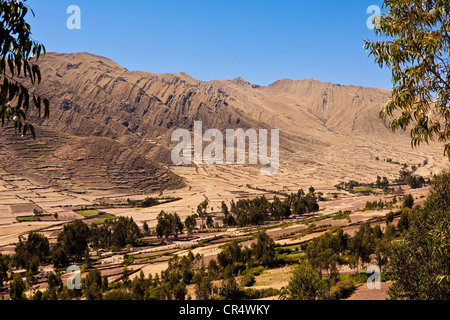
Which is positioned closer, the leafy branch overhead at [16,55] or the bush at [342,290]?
the leafy branch overhead at [16,55]

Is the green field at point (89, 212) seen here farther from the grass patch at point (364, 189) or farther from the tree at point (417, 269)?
the grass patch at point (364, 189)

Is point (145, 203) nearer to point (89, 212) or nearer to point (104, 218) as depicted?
point (89, 212)

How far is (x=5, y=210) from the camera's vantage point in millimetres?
110562

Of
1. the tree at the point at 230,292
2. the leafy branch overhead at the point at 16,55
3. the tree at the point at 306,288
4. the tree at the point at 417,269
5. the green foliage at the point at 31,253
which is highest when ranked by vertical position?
the leafy branch overhead at the point at 16,55

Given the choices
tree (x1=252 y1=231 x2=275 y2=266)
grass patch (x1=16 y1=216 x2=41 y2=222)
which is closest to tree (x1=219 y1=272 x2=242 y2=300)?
tree (x1=252 y1=231 x2=275 y2=266)

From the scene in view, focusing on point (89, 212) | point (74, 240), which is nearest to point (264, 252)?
point (74, 240)

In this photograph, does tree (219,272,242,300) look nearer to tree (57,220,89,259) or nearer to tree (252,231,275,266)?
tree (252,231,275,266)

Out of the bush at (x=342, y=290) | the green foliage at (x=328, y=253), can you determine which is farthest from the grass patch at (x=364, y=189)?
the bush at (x=342, y=290)

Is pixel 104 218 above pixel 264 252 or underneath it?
underneath
